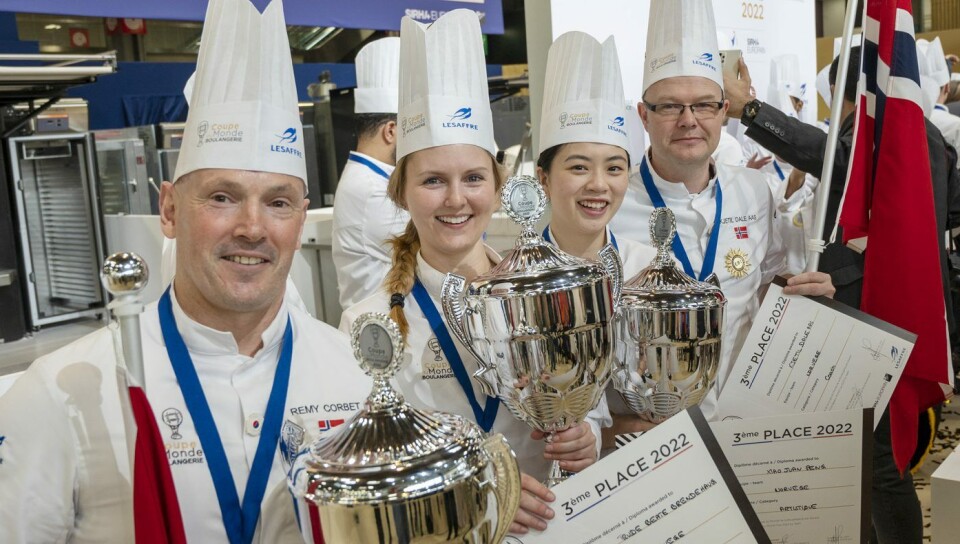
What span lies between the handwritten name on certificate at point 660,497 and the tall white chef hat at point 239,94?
1.81ft

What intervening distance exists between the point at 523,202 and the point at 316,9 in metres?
2.03

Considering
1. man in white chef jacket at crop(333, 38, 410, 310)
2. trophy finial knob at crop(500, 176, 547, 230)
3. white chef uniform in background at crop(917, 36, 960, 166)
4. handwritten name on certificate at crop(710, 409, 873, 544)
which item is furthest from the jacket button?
white chef uniform in background at crop(917, 36, 960, 166)

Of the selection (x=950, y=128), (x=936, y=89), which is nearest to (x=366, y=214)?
(x=950, y=128)

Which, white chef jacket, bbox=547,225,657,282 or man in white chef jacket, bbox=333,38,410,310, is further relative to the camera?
man in white chef jacket, bbox=333,38,410,310

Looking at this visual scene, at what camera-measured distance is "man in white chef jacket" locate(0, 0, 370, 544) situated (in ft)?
3.59

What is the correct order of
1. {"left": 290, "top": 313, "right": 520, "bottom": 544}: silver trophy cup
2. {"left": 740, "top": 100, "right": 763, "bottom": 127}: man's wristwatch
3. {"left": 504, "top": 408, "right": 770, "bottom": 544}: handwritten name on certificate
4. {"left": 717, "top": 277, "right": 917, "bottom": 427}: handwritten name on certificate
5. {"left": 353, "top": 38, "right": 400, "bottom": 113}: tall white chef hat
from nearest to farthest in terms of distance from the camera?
{"left": 290, "top": 313, "right": 520, "bottom": 544}: silver trophy cup < {"left": 504, "top": 408, "right": 770, "bottom": 544}: handwritten name on certificate < {"left": 717, "top": 277, "right": 917, "bottom": 427}: handwritten name on certificate < {"left": 740, "top": 100, "right": 763, "bottom": 127}: man's wristwatch < {"left": 353, "top": 38, "right": 400, "bottom": 113}: tall white chef hat

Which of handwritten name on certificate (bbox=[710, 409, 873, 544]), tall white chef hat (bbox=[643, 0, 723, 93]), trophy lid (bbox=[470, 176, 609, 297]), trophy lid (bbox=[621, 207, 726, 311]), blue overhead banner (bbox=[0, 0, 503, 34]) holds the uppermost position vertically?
blue overhead banner (bbox=[0, 0, 503, 34])

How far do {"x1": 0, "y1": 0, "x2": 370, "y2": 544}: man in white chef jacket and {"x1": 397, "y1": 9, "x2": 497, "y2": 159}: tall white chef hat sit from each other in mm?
277

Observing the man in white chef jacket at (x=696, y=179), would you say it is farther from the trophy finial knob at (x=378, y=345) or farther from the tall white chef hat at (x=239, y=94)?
the trophy finial knob at (x=378, y=345)

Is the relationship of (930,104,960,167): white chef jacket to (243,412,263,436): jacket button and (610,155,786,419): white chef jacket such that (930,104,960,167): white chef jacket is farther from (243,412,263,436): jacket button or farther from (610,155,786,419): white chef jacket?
(243,412,263,436): jacket button

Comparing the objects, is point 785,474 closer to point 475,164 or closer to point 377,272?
point 475,164

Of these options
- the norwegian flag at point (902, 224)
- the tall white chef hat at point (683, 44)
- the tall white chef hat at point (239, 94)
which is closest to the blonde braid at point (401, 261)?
the tall white chef hat at point (239, 94)

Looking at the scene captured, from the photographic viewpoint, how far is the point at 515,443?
4.83ft

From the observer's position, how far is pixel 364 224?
2.97 m
